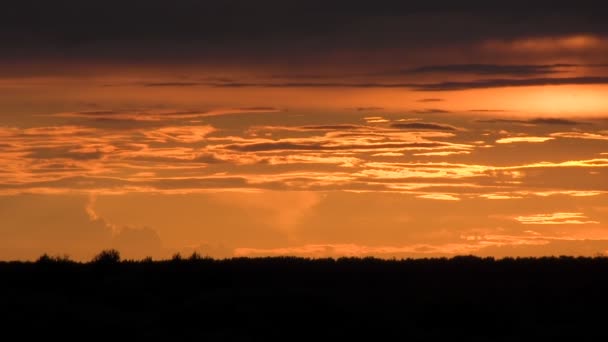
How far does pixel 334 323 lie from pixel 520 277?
37.1 feet

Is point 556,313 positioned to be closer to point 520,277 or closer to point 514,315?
point 514,315

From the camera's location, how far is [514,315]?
105 feet

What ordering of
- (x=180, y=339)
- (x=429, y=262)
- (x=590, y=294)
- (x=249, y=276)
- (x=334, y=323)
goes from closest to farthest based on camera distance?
(x=180, y=339)
(x=334, y=323)
(x=590, y=294)
(x=249, y=276)
(x=429, y=262)

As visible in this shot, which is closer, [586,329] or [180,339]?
[180,339]

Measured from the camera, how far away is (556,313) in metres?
32.5

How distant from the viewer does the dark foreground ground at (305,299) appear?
2906 cm

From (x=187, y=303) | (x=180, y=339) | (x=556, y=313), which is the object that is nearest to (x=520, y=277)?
(x=556, y=313)

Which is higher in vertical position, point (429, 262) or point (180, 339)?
point (429, 262)

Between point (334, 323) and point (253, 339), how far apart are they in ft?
8.53

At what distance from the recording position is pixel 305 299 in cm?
3194

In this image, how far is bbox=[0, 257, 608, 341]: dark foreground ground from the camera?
95.3 feet

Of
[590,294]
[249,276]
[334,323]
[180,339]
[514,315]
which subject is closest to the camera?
[180,339]

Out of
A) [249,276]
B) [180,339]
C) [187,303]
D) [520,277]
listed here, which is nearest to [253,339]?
[180,339]

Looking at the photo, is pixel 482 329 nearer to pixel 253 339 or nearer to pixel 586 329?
pixel 586 329
